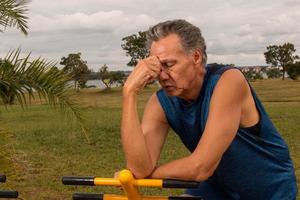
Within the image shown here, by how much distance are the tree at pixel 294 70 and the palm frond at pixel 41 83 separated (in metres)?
46.4

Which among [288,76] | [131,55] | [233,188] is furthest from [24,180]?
[288,76]

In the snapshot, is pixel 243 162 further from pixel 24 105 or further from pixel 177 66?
pixel 24 105

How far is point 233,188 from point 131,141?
0.51 m

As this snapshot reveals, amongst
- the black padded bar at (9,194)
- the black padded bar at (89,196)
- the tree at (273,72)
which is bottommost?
the tree at (273,72)

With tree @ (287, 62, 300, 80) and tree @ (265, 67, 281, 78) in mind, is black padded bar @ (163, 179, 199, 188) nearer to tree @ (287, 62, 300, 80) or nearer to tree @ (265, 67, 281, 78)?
tree @ (287, 62, 300, 80)

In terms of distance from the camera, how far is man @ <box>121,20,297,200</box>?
213 centimetres

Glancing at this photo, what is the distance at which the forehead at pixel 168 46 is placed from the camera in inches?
87.4

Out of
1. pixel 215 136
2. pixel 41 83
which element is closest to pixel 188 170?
pixel 215 136

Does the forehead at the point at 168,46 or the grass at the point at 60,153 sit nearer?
the forehead at the point at 168,46

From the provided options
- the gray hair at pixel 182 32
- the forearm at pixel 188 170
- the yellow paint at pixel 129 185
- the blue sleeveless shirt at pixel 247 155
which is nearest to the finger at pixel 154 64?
the gray hair at pixel 182 32

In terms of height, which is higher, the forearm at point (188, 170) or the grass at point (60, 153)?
the forearm at point (188, 170)

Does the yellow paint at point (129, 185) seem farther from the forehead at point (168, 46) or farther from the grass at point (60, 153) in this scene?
the grass at point (60, 153)

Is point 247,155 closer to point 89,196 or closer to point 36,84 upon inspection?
point 89,196

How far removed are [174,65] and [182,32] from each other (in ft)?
0.49
